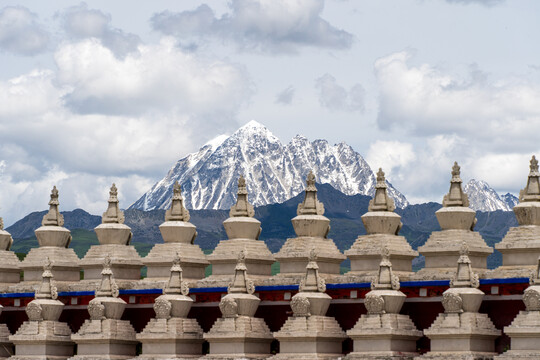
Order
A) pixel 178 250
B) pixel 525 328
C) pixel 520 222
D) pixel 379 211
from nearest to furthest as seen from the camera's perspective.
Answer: pixel 525 328 → pixel 520 222 → pixel 379 211 → pixel 178 250

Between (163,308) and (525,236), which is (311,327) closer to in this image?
(163,308)

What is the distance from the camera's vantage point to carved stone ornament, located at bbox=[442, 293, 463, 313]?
55.3m

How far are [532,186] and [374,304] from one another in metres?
8.84

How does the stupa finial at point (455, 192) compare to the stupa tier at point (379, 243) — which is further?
the stupa tier at point (379, 243)

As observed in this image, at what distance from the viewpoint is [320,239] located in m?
64.5

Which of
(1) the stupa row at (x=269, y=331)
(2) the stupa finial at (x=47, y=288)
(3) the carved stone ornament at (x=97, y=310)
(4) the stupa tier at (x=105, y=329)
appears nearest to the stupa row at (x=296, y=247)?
(2) the stupa finial at (x=47, y=288)

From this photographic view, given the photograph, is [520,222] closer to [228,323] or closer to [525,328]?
[525,328]

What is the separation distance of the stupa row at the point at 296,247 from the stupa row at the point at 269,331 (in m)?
1.99

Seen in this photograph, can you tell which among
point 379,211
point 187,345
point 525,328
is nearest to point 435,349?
point 525,328

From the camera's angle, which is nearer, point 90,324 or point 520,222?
point 520,222

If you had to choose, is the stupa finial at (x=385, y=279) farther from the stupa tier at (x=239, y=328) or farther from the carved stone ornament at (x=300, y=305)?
the stupa tier at (x=239, y=328)

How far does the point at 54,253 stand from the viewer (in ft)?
241

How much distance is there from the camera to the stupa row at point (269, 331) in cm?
5525

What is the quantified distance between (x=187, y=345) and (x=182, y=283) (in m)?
3.02
